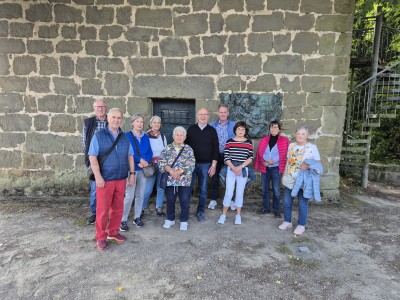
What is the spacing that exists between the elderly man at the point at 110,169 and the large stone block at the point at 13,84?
9.58 feet

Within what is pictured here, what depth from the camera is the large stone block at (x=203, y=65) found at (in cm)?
483

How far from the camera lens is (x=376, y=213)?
4695 mm

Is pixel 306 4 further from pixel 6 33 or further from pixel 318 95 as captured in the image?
pixel 6 33

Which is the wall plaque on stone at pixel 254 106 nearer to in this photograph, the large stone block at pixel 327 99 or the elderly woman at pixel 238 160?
the large stone block at pixel 327 99

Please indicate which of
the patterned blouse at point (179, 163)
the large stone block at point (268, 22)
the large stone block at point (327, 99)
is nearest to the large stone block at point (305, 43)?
the large stone block at point (268, 22)

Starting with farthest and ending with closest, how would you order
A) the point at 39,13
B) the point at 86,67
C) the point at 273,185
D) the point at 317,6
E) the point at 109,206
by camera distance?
the point at 86,67, the point at 39,13, the point at 317,6, the point at 273,185, the point at 109,206

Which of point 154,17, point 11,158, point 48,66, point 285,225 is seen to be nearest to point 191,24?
point 154,17

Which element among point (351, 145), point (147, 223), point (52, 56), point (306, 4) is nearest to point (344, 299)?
point (147, 223)

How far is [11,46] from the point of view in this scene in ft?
16.1

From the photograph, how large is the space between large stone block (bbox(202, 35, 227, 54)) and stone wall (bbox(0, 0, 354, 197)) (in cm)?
2

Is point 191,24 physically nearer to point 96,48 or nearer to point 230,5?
point 230,5

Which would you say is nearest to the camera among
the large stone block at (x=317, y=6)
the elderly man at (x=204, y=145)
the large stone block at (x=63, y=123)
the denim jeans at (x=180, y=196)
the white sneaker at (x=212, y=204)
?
the denim jeans at (x=180, y=196)

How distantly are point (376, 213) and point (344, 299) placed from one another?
108 inches

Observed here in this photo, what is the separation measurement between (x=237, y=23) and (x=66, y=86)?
3227 mm
